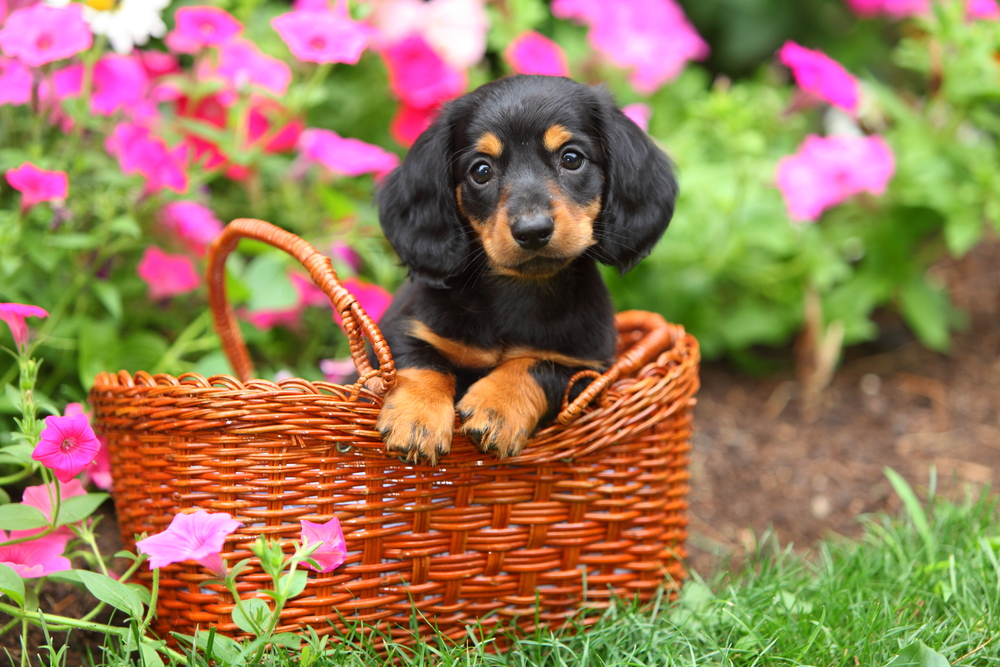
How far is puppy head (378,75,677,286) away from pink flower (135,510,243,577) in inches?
32.5

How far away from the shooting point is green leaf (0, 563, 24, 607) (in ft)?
5.84

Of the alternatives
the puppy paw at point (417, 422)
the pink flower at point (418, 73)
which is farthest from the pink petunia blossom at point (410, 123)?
the puppy paw at point (417, 422)

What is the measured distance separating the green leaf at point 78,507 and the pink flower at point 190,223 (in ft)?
4.26

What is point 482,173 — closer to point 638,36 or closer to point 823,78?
point 823,78

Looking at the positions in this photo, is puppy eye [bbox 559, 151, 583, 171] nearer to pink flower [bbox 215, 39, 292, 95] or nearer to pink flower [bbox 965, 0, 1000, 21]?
pink flower [bbox 215, 39, 292, 95]

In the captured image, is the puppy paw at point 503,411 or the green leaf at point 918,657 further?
the puppy paw at point 503,411

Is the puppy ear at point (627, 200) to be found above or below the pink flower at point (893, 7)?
below

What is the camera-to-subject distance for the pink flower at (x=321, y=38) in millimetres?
2793

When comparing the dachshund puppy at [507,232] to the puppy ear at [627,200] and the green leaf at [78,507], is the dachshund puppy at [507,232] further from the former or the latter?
the green leaf at [78,507]

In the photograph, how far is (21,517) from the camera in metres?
1.92

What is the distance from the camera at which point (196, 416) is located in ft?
6.38

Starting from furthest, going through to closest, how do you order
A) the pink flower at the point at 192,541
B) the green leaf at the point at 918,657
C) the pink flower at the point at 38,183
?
1. the pink flower at the point at 38,183
2. the green leaf at the point at 918,657
3. the pink flower at the point at 192,541

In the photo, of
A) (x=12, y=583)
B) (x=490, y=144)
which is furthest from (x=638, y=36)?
(x=12, y=583)

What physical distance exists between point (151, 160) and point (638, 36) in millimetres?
2263
